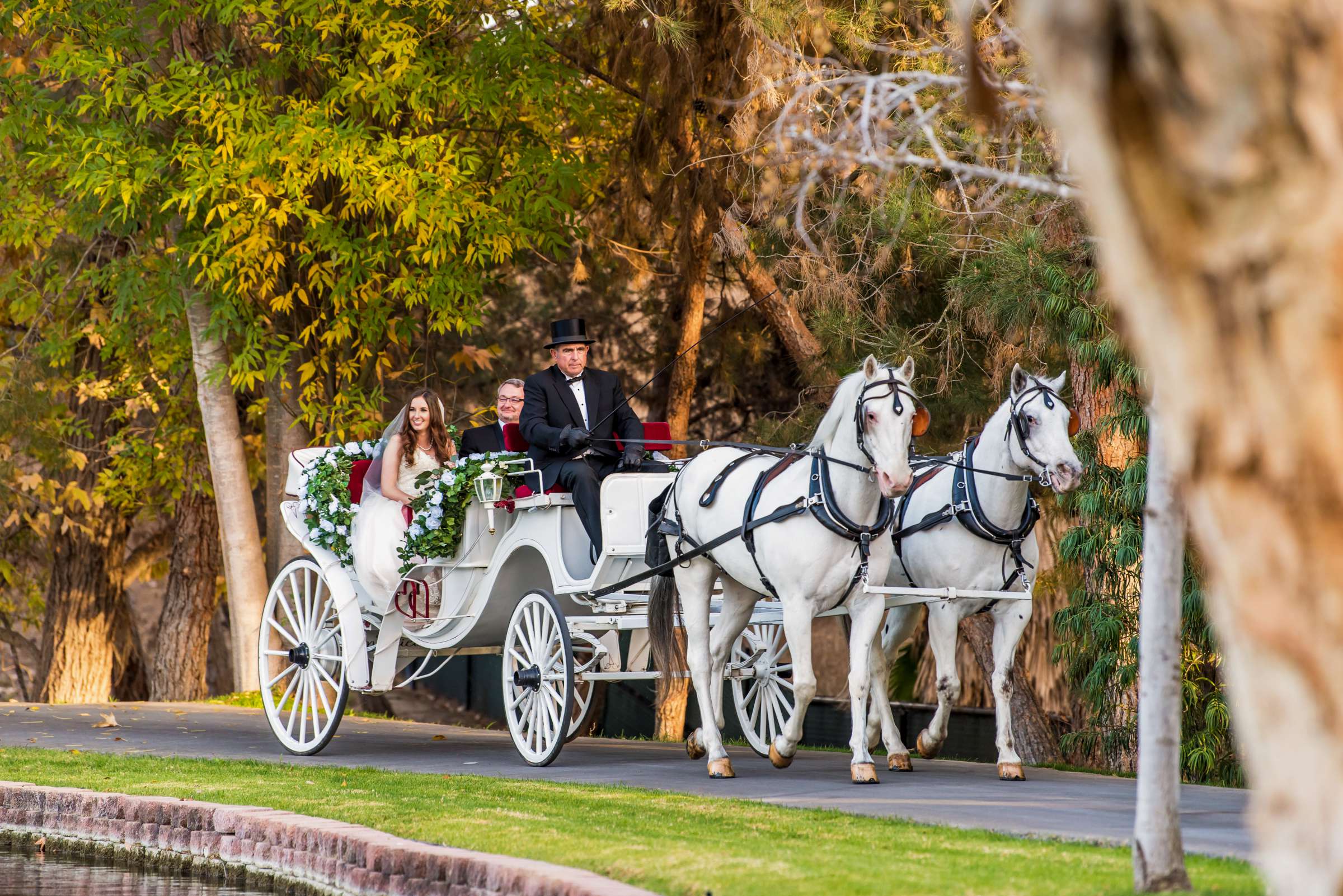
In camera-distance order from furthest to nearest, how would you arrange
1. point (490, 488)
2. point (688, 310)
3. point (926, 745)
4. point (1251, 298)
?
point (688, 310), point (490, 488), point (926, 745), point (1251, 298)

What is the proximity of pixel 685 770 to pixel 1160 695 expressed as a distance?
181 inches

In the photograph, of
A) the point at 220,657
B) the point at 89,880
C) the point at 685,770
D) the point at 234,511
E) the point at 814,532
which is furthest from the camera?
the point at 220,657

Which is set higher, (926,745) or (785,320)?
(785,320)

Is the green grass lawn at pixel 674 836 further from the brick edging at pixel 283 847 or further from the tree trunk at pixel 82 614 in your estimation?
the tree trunk at pixel 82 614

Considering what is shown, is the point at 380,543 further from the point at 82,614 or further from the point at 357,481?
the point at 82,614

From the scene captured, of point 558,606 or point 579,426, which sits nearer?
point 558,606

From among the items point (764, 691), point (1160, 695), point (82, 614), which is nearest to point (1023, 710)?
point (764, 691)

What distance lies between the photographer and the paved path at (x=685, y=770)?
22.8 ft

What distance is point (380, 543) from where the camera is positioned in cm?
1002

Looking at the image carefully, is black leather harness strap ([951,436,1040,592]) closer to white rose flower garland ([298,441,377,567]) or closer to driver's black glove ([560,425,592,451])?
driver's black glove ([560,425,592,451])

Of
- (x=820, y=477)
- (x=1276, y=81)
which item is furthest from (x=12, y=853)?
(x=1276, y=81)

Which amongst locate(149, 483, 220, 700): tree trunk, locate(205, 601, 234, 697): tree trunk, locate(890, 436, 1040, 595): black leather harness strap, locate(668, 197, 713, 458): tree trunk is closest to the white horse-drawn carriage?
locate(890, 436, 1040, 595): black leather harness strap

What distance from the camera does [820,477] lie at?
824 cm

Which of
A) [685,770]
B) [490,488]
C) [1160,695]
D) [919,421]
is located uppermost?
[919,421]
